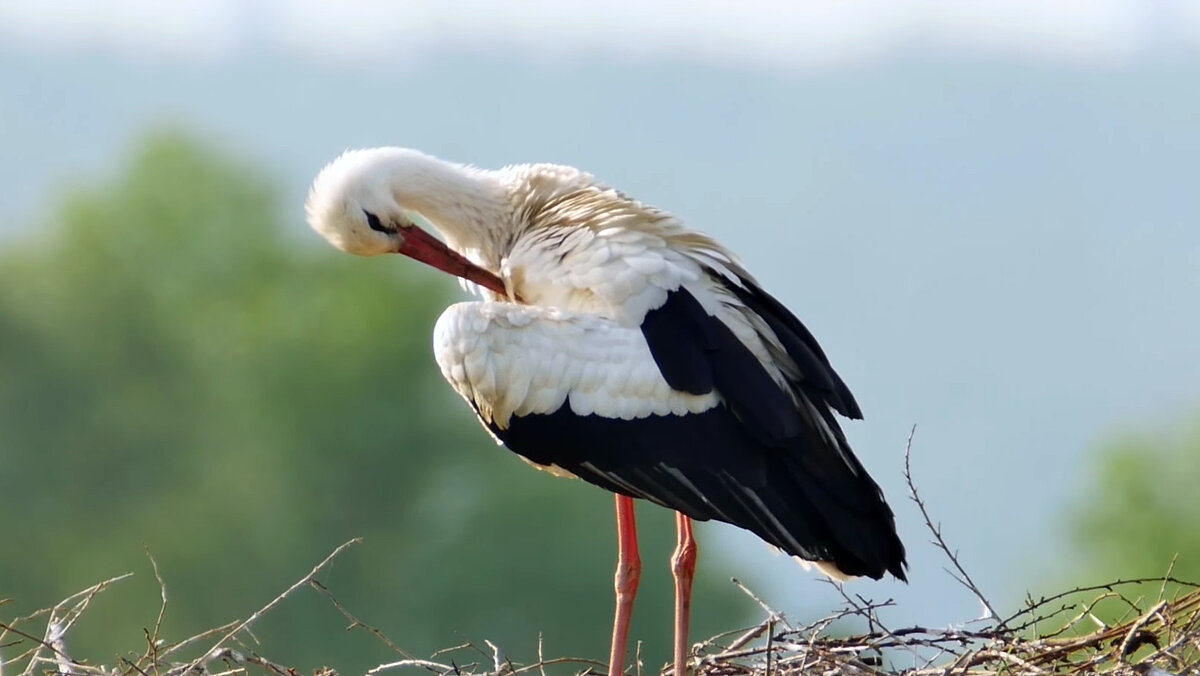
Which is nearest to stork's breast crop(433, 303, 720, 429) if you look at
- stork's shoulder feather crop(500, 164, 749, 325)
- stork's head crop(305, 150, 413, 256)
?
stork's shoulder feather crop(500, 164, 749, 325)

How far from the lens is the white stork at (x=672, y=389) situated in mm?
7156

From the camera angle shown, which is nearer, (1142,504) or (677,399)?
(677,399)

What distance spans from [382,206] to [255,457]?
1270 inches

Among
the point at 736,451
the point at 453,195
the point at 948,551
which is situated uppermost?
the point at 453,195

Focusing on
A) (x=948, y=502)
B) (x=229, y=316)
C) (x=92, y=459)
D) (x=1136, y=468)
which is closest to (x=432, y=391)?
(x=229, y=316)

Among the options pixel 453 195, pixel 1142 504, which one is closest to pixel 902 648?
pixel 453 195

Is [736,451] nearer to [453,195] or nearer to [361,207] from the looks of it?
[453,195]

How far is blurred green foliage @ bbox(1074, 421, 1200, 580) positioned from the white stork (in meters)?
23.4

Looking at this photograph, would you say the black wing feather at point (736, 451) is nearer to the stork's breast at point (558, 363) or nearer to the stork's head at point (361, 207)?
the stork's breast at point (558, 363)

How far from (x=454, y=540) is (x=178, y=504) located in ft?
16.8

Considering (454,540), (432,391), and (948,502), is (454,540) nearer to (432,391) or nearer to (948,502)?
(432,391)

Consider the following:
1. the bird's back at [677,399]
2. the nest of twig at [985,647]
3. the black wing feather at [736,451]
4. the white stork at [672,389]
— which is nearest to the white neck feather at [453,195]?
the white stork at [672,389]

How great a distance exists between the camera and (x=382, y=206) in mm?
8078

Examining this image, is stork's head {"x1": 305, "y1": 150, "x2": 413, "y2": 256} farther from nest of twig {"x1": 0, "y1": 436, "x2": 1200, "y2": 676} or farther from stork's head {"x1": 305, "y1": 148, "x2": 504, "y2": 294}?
nest of twig {"x1": 0, "y1": 436, "x2": 1200, "y2": 676}
